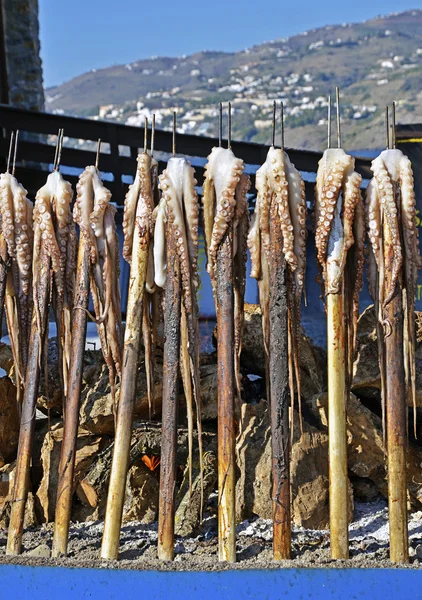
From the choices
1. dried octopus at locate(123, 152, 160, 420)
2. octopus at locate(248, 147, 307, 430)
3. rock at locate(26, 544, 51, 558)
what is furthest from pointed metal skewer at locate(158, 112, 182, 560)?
rock at locate(26, 544, 51, 558)

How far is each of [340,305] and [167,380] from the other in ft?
2.83

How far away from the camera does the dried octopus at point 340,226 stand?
3.70 meters

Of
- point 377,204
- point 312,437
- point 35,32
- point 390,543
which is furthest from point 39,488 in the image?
point 35,32

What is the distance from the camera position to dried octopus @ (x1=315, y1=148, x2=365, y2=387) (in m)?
3.70

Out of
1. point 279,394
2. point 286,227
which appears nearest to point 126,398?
point 279,394

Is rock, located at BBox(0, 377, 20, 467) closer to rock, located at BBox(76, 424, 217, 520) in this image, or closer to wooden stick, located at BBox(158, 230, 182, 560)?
rock, located at BBox(76, 424, 217, 520)

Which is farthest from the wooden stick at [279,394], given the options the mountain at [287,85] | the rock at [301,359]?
the mountain at [287,85]

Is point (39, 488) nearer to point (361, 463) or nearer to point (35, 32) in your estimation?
point (361, 463)

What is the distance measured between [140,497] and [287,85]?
2481 inches

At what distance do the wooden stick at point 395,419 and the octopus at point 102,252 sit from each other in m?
1.28

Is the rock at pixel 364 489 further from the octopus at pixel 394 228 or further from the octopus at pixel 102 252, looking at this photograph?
the octopus at pixel 102 252

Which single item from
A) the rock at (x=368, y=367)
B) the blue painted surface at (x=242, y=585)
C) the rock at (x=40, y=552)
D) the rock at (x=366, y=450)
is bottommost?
the blue painted surface at (x=242, y=585)

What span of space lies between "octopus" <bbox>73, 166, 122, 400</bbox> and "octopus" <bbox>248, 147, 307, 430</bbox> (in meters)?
0.68

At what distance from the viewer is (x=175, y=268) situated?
12.4ft
